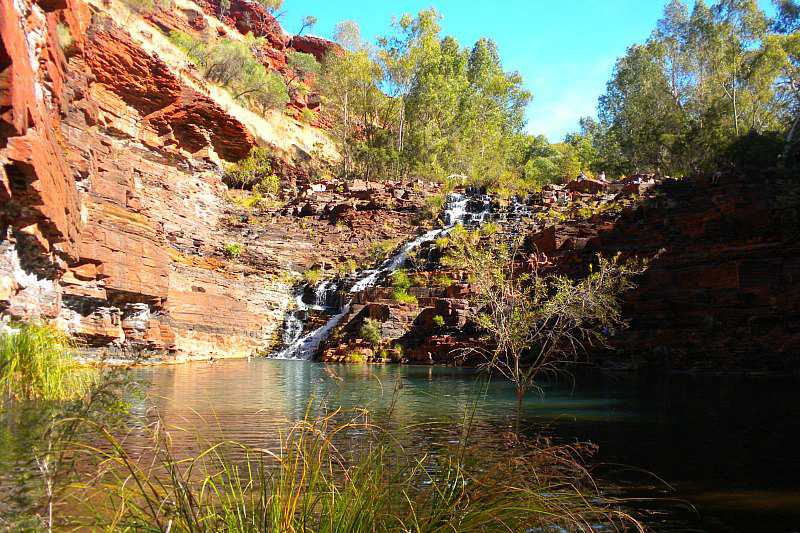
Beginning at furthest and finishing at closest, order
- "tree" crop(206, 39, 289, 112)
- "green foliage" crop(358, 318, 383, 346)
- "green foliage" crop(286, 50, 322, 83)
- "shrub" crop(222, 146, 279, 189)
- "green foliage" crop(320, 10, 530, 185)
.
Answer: "green foliage" crop(286, 50, 322, 83) < "tree" crop(206, 39, 289, 112) < "green foliage" crop(320, 10, 530, 185) < "shrub" crop(222, 146, 279, 189) < "green foliage" crop(358, 318, 383, 346)

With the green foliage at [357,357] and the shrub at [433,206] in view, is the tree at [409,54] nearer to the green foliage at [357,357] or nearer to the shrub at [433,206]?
the shrub at [433,206]

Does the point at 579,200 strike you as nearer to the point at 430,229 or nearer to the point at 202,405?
the point at 430,229

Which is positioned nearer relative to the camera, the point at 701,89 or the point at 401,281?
the point at 401,281

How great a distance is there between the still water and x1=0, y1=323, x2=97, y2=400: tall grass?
1.35 m

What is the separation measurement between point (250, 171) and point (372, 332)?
21245 mm

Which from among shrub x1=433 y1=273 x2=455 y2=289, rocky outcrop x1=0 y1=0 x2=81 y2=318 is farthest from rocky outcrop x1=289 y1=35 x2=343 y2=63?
rocky outcrop x1=0 y1=0 x2=81 y2=318

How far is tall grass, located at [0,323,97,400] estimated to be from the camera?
7719mm

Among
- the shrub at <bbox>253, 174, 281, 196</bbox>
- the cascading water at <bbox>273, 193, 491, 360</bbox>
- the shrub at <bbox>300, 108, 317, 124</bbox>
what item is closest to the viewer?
the cascading water at <bbox>273, 193, 491, 360</bbox>

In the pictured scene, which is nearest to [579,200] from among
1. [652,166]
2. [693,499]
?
[652,166]

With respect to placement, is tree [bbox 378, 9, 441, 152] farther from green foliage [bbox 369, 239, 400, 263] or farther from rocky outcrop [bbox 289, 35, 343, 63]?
rocky outcrop [bbox 289, 35, 343, 63]

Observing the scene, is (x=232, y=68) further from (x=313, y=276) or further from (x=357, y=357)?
(x=357, y=357)

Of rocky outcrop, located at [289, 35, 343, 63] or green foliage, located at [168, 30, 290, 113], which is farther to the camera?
rocky outcrop, located at [289, 35, 343, 63]

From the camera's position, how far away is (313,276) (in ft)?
109

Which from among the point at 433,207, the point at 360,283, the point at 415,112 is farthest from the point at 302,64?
the point at 360,283
